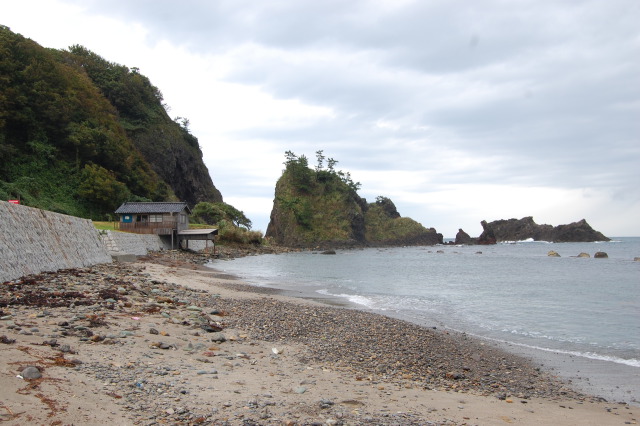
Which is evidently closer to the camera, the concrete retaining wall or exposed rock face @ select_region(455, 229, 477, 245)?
the concrete retaining wall

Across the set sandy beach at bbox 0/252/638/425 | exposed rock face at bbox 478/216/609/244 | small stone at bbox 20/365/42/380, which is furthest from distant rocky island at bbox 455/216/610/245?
small stone at bbox 20/365/42/380

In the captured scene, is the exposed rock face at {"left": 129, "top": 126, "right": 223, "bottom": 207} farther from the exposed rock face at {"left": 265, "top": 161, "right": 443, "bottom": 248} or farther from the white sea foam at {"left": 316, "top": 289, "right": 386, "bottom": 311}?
the white sea foam at {"left": 316, "top": 289, "right": 386, "bottom": 311}

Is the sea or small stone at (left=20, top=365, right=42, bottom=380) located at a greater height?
small stone at (left=20, top=365, right=42, bottom=380)

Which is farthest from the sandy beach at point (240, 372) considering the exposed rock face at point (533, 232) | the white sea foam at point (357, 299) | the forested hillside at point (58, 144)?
the exposed rock face at point (533, 232)

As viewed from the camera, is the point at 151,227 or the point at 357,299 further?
the point at 151,227

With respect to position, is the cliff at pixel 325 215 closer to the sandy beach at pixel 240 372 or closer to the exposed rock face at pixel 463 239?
the exposed rock face at pixel 463 239

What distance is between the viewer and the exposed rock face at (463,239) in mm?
143750

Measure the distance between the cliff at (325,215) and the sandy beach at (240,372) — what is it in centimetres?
9509

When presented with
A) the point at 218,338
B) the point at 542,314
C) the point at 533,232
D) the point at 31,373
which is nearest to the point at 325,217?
the point at 533,232

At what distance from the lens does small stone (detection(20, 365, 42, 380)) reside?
546cm

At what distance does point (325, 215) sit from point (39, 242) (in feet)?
328

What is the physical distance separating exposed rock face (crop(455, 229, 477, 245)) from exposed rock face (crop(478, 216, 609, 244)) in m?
3.31

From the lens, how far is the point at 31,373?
551 cm

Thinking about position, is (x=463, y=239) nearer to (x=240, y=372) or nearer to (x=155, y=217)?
(x=155, y=217)
